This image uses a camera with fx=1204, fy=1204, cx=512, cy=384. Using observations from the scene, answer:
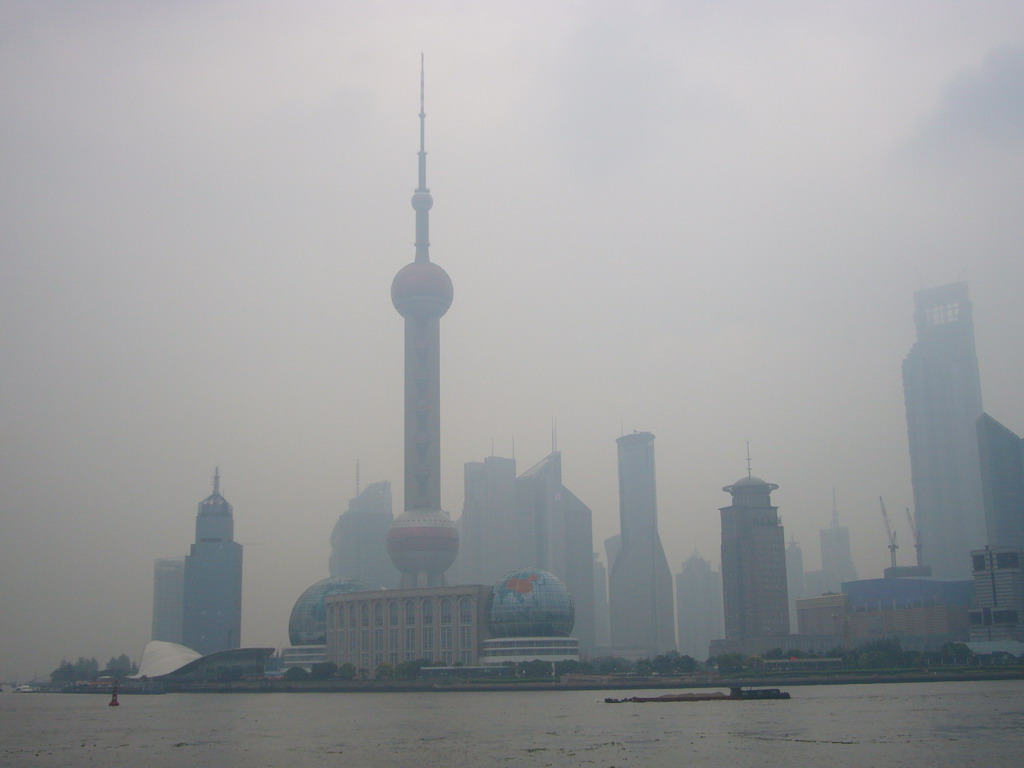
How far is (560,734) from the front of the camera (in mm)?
112000

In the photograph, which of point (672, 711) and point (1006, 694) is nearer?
point (672, 711)

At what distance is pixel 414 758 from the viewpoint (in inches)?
3745

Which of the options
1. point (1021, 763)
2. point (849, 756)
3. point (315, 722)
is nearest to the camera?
point (1021, 763)

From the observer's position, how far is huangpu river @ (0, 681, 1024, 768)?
9106 centimetres

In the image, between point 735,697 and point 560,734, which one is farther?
point 735,697

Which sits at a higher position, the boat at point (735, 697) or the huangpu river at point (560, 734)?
the boat at point (735, 697)

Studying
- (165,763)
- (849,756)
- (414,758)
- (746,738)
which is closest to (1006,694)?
(746,738)

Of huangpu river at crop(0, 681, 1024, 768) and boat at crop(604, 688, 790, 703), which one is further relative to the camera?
boat at crop(604, 688, 790, 703)

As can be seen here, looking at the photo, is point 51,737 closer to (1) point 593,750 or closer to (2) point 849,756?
(1) point 593,750

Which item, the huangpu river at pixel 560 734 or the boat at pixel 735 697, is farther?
the boat at pixel 735 697

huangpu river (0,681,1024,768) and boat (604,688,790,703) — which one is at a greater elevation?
boat (604,688,790,703)

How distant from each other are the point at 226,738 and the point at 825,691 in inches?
4117

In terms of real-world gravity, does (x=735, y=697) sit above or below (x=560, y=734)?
above

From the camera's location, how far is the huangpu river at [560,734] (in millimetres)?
91062
